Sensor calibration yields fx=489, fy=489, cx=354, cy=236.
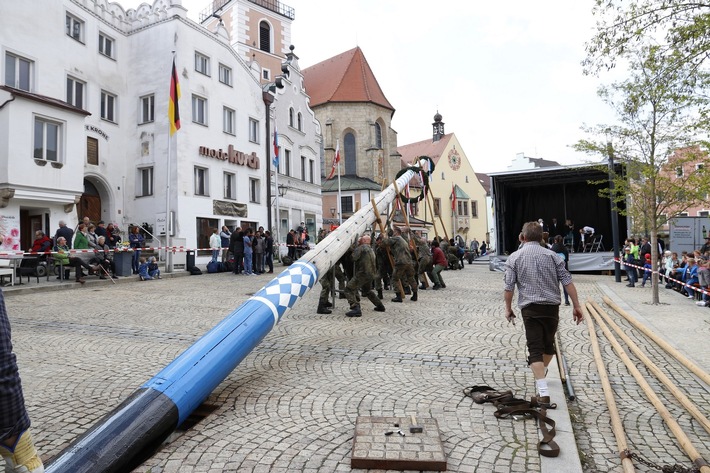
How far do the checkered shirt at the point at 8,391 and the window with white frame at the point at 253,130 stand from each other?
27.2m

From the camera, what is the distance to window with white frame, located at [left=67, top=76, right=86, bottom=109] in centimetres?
2078

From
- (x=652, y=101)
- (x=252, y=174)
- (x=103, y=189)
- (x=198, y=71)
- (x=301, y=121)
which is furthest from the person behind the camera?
(x=301, y=121)

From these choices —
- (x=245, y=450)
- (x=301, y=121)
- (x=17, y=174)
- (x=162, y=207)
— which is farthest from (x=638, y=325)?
(x=301, y=121)

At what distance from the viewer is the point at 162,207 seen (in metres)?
23.2

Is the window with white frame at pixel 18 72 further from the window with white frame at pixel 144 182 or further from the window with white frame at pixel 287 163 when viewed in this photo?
the window with white frame at pixel 287 163

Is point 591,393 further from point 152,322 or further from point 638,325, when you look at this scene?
point 152,322

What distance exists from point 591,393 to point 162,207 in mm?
21731

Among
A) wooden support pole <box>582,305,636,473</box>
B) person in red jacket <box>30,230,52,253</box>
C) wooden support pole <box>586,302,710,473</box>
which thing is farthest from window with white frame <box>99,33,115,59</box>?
wooden support pole <box>582,305,636,473</box>

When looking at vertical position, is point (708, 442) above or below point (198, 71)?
below

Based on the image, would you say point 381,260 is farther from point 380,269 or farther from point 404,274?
point 404,274

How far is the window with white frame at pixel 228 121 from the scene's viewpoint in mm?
26453

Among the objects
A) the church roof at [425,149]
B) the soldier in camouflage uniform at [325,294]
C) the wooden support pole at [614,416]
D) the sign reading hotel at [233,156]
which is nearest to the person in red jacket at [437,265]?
the soldier in camouflage uniform at [325,294]

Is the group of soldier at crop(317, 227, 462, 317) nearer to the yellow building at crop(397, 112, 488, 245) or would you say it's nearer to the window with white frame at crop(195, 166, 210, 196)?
the window with white frame at crop(195, 166, 210, 196)

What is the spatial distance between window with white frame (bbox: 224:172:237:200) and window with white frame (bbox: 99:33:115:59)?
787cm
